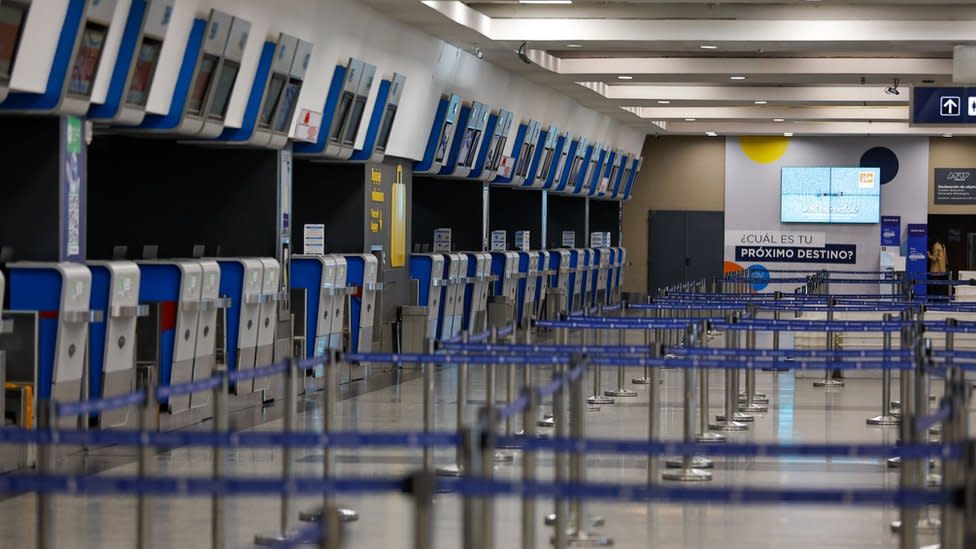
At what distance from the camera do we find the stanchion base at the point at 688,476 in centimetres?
Result: 1006

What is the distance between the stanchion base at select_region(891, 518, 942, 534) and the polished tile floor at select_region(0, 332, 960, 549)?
66 mm

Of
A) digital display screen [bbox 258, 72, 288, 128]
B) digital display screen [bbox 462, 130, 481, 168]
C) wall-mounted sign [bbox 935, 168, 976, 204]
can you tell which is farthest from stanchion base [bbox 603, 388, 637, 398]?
wall-mounted sign [bbox 935, 168, 976, 204]

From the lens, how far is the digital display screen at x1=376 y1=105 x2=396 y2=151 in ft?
58.5

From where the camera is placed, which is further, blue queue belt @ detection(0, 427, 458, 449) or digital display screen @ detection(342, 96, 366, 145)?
digital display screen @ detection(342, 96, 366, 145)

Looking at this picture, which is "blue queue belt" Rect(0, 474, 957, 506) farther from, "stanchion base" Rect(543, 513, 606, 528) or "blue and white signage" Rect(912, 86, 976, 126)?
"blue and white signage" Rect(912, 86, 976, 126)

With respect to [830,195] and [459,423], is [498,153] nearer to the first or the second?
[459,423]

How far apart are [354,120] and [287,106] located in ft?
7.18

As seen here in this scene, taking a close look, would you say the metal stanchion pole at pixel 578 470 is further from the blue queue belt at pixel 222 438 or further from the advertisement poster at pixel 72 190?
the advertisement poster at pixel 72 190

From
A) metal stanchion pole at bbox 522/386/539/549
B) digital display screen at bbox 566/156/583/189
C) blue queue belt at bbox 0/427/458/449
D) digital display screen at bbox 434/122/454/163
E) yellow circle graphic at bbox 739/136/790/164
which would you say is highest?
yellow circle graphic at bbox 739/136/790/164

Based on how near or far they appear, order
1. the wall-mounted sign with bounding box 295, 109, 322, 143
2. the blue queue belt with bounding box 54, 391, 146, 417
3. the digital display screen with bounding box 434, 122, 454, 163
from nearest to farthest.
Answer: the blue queue belt with bounding box 54, 391, 146, 417 < the wall-mounted sign with bounding box 295, 109, 322, 143 < the digital display screen with bounding box 434, 122, 454, 163

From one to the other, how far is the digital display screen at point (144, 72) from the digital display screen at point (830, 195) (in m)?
27.2

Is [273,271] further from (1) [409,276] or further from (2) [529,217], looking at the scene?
(2) [529,217]

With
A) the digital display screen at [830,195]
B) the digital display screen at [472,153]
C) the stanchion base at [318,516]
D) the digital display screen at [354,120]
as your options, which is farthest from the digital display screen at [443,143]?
the digital display screen at [830,195]

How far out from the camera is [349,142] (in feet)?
55.3
